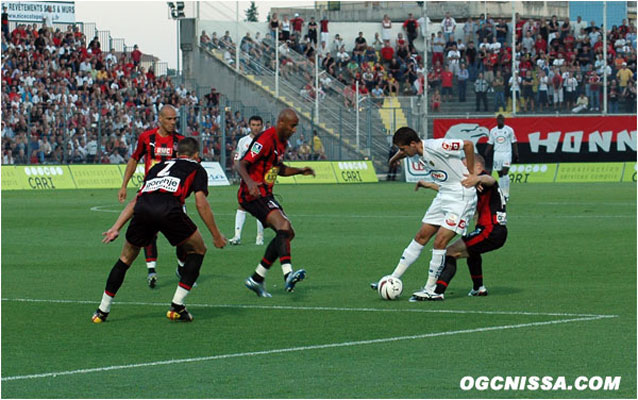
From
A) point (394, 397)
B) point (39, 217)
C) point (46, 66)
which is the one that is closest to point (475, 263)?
point (394, 397)

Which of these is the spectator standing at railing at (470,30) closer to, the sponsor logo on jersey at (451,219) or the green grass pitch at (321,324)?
the green grass pitch at (321,324)

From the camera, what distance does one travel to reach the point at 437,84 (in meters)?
54.0

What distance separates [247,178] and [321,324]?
2917 mm

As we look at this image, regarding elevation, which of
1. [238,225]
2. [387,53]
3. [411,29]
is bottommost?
[238,225]

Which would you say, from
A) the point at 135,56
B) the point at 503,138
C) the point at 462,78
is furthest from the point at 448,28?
the point at 503,138

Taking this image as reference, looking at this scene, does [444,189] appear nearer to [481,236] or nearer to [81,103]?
[481,236]

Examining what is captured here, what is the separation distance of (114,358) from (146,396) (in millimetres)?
1688

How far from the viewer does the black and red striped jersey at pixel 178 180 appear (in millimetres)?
11742

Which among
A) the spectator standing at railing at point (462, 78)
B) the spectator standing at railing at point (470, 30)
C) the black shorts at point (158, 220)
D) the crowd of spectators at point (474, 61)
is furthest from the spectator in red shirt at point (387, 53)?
the black shorts at point (158, 220)

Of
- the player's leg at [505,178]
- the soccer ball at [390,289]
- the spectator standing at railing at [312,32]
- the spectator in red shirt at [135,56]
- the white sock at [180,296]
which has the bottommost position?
the player's leg at [505,178]

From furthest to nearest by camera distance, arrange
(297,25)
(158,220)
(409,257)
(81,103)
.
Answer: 1. (297,25)
2. (81,103)
3. (409,257)
4. (158,220)

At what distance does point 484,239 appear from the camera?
1359cm

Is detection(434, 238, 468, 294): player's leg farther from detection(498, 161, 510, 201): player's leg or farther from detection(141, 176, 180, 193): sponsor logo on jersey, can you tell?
detection(498, 161, 510, 201): player's leg

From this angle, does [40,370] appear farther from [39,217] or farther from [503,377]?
[39,217]
